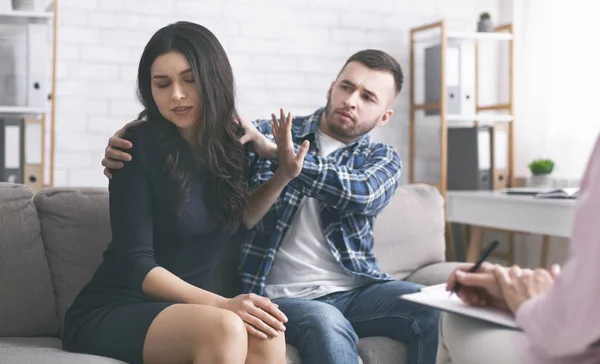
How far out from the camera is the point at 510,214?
132 inches

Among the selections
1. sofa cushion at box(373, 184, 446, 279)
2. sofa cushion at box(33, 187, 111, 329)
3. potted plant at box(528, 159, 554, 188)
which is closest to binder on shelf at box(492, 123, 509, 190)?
potted plant at box(528, 159, 554, 188)

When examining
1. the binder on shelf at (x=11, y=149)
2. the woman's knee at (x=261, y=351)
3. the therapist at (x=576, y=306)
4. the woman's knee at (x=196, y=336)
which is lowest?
the woman's knee at (x=261, y=351)

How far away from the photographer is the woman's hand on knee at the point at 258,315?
5.49 feet

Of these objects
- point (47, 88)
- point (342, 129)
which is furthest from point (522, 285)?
point (47, 88)

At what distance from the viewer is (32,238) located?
210cm

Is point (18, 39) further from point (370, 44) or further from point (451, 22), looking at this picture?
point (451, 22)

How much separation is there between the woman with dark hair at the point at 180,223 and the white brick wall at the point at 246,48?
192 cm

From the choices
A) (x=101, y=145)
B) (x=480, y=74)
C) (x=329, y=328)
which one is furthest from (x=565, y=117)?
(x=329, y=328)

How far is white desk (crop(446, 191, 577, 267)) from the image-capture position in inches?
120

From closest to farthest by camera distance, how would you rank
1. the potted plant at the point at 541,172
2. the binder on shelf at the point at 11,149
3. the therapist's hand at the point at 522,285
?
1. the therapist's hand at the point at 522,285
2. the binder on shelf at the point at 11,149
3. the potted plant at the point at 541,172

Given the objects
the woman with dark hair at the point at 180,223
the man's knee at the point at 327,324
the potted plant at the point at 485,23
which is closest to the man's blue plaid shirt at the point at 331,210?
the woman with dark hair at the point at 180,223

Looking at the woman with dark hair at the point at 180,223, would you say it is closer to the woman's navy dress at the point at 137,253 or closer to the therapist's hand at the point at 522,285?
the woman's navy dress at the point at 137,253

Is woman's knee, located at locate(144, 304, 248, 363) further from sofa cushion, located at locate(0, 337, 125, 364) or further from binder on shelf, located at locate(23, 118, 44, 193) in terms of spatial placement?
binder on shelf, located at locate(23, 118, 44, 193)

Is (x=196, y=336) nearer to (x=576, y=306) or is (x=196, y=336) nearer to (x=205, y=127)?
→ (x=205, y=127)
